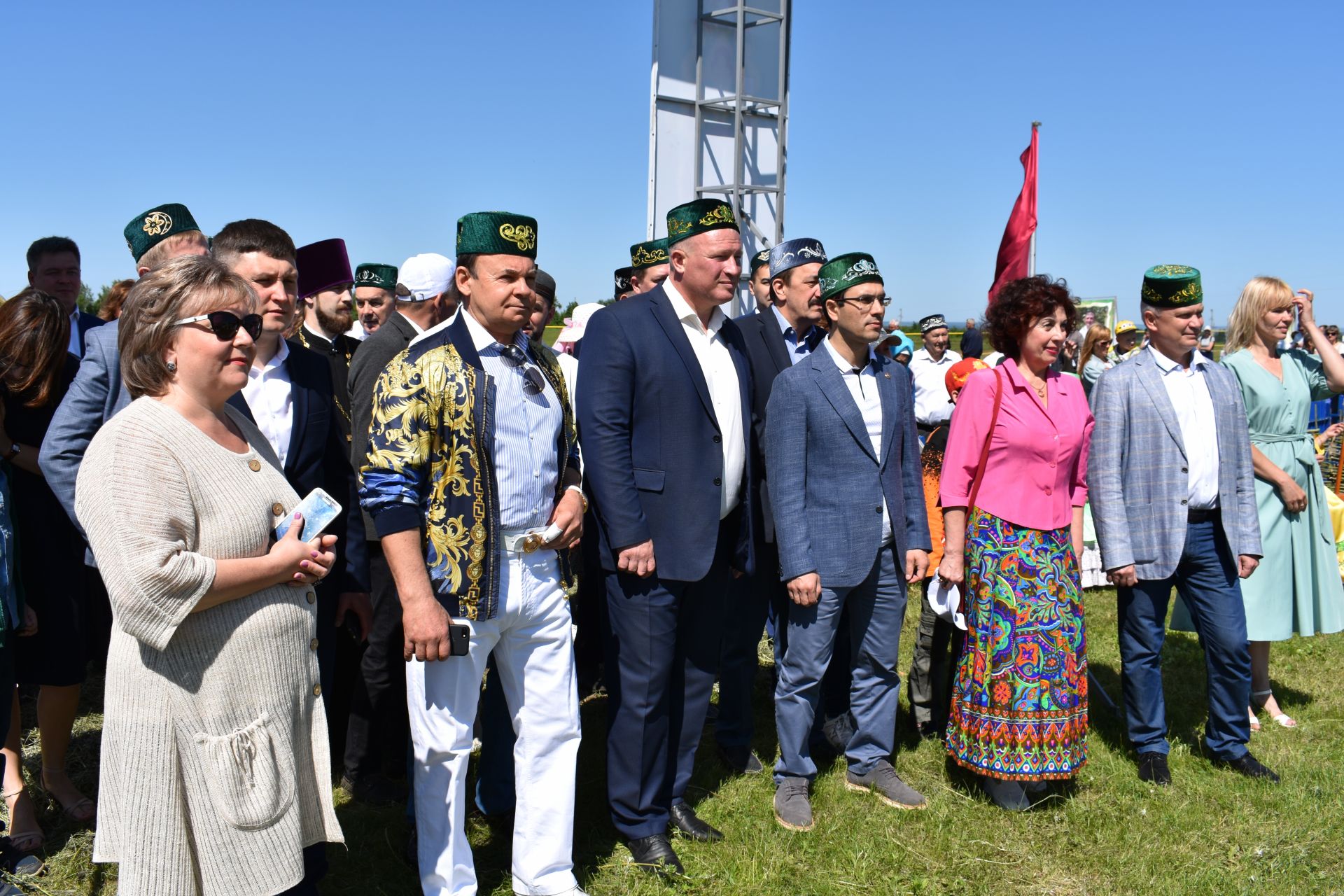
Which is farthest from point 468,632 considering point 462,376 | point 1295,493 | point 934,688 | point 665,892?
point 1295,493

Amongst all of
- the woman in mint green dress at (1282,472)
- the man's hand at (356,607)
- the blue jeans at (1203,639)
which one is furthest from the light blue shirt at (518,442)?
the woman in mint green dress at (1282,472)

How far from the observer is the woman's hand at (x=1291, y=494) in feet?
16.0

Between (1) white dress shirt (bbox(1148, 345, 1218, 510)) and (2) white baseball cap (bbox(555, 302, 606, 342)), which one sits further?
(2) white baseball cap (bbox(555, 302, 606, 342))

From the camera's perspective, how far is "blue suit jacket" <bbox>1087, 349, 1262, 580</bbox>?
4.23 m

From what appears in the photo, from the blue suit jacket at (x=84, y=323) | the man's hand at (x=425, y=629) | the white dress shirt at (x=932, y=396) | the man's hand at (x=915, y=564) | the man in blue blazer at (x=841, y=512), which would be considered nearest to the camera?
the man's hand at (x=425, y=629)

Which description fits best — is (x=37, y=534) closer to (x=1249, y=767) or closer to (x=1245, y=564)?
(x=1245, y=564)

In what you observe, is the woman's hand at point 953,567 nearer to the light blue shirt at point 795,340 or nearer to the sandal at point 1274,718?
the light blue shirt at point 795,340

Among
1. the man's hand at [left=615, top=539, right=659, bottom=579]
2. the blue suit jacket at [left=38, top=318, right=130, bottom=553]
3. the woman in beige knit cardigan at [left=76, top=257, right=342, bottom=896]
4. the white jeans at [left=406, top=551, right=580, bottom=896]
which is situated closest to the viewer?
the woman in beige knit cardigan at [left=76, top=257, right=342, bottom=896]

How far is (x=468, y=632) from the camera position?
278cm

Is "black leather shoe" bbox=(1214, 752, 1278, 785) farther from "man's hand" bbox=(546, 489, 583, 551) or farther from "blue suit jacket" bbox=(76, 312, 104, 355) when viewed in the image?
"blue suit jacket" bbox=(76, 312, 104, 355)

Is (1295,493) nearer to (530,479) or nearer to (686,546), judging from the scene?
(686,546)

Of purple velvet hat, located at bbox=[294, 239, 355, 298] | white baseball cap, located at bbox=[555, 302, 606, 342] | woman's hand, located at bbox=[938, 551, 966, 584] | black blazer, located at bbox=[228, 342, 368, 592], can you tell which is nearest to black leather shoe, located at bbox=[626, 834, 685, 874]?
black blazer, located at bbox=[228, 342, 368, 592]

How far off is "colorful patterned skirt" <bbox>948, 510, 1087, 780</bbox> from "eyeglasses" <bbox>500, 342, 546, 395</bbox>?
198 centimetres

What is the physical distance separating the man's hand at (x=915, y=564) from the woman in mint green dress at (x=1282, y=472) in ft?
6.49
